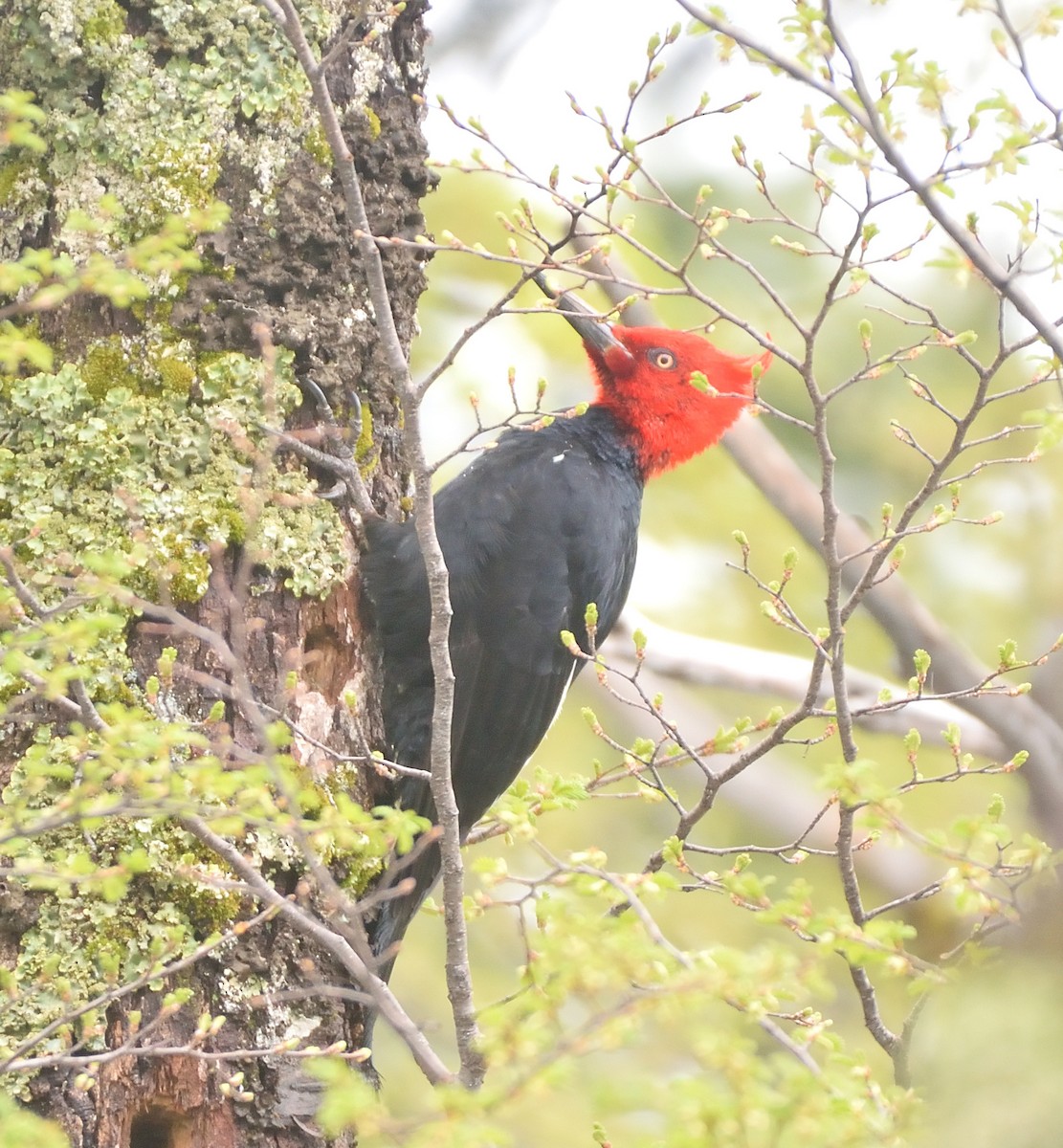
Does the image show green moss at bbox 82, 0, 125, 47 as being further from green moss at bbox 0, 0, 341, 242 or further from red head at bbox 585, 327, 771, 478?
red head at bbox 585, 327, 771, 478

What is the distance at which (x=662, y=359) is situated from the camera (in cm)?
380

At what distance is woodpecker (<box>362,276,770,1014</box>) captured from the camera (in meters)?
3.01

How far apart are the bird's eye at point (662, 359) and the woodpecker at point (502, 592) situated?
0.18 meters

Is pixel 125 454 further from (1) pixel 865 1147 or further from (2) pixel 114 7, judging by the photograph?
(1) pixel 865 1147

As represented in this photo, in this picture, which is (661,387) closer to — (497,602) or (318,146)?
(497,602)

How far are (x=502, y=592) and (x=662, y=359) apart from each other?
3.15ft

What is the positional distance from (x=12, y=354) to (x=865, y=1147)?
1.23 m

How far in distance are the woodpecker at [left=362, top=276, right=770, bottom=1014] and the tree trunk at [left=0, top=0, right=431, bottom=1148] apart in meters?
0.10

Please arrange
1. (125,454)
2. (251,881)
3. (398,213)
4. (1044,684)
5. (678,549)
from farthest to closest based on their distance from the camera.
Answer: (678,549)
(1044,684)
(398,213)
(125,454)
(251,881)

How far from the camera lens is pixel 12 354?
143 centimetres

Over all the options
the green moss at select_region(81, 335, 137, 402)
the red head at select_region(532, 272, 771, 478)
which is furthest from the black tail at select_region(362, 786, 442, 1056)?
the red head at select_region(532, 272, 771, 478)

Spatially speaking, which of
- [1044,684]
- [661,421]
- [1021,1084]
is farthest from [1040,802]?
[1021,1084]

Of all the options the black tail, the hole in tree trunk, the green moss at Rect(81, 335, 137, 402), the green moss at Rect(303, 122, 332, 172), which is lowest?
the hole in tree trunk

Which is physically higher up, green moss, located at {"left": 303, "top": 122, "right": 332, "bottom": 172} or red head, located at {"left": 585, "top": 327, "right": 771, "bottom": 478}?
red head, located at {"left": 585, "top": 327, "right": 771, "bottom": 478}
